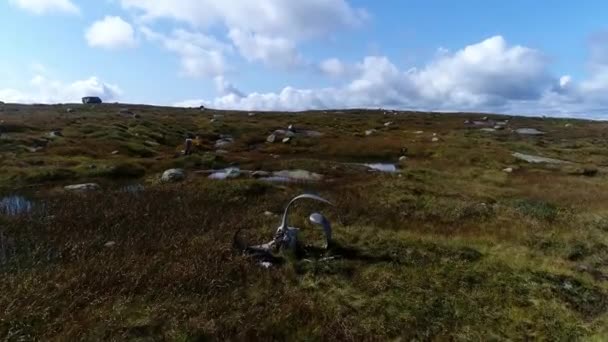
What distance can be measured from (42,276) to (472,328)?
11.5 meters

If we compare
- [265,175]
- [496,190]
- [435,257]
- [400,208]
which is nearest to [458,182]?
[496,190]

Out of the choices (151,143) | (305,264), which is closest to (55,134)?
(151,143)

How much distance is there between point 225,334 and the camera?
1032 cm

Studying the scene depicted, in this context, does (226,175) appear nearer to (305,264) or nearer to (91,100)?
(305,264)

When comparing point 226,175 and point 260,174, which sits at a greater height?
point 226,175

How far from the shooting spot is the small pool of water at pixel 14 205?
20.7 metres

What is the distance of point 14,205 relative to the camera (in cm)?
2352

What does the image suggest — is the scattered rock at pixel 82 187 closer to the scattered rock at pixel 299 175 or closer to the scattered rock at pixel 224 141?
the scattered rock at pixel 299 175

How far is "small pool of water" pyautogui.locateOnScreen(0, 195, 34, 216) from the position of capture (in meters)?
20.7

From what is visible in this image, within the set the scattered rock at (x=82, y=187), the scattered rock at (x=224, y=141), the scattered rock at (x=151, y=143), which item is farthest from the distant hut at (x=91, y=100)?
the scattered rock at (x=82, y=187)

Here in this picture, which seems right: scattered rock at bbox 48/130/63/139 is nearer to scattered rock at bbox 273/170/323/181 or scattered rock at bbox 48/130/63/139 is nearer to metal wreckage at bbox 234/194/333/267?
scattered rock at bbox 273/170/323/181

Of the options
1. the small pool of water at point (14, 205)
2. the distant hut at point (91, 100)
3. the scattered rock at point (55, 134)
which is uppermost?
the distant hut at point (91, 100)

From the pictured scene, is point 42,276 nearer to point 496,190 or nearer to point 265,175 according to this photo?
point 265,175

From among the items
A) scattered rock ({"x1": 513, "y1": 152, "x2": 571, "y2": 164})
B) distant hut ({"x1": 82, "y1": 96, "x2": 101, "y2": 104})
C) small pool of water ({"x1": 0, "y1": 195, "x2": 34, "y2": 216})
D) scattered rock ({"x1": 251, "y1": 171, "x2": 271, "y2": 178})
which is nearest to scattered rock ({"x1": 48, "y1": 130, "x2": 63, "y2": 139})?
small pool of water ({"x1": 0, "y1": 195, "x2": 34, "y2": 216})
